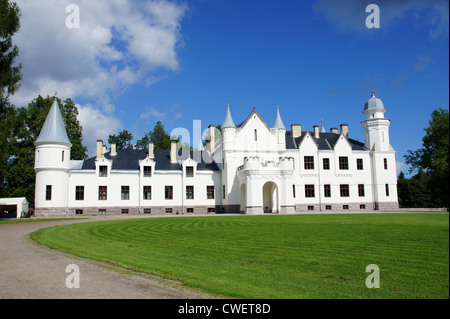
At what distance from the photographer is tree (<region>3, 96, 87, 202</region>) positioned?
48.1 metres

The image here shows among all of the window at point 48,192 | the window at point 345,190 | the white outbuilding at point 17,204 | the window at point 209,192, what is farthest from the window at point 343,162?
the white outbuilding at point 17,204

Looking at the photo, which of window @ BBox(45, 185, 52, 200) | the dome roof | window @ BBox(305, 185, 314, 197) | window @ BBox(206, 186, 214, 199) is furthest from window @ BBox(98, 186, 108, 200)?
the dome roof

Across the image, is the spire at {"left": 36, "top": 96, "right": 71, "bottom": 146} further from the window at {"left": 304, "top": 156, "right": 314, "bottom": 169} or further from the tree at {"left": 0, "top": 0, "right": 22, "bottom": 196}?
the window at {"left": 304, "top": 156, "right": 314, "bottom": 169}

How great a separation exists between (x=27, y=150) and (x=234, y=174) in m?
28.9

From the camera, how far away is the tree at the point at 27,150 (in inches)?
1893

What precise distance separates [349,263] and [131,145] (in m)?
58.5

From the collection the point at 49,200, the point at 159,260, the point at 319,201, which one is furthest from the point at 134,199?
the point at 159,260

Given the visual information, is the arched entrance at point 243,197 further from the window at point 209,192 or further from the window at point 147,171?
the window at point 147,171

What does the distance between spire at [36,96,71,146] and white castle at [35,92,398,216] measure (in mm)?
98

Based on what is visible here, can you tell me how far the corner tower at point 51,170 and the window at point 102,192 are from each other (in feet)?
12.2


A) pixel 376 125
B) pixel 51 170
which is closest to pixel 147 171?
pixel 51 170

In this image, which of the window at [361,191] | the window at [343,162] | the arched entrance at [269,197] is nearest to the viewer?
the arched entrance at [269,197]

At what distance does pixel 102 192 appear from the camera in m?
40.9

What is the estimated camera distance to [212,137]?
51656 mm
